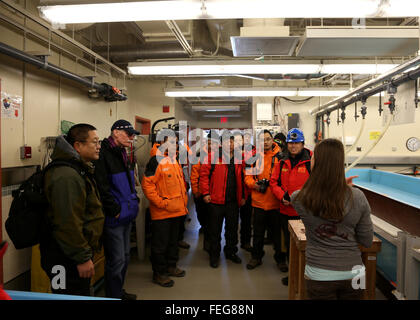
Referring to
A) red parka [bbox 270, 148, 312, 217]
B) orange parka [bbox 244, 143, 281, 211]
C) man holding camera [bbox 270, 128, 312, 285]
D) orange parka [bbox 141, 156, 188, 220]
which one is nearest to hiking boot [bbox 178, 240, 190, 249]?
orange parka [bbox 141, 156, 188, 220]

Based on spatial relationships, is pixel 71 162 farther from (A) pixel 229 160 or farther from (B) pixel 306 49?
(B) pixel 306 49

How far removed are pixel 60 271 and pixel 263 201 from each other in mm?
1986

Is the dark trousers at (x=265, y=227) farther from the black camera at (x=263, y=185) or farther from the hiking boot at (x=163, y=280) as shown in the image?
the hiking boot at (x=163, y=280)

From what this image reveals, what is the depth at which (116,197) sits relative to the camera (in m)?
1.97

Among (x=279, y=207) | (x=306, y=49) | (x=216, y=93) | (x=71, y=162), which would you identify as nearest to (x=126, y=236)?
(x=71, y=162)

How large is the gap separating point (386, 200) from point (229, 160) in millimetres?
1756

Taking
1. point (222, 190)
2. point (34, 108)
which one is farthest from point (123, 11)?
point (222, 190)

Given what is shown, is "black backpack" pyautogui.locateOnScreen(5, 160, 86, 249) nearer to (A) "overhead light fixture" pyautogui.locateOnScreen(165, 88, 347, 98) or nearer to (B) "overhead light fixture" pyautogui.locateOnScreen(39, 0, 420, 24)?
(B) "overhead light fixture" pyautogui.locateOnScreen(39, 0, 420, 24)

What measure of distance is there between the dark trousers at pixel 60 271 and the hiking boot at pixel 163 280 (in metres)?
1.15

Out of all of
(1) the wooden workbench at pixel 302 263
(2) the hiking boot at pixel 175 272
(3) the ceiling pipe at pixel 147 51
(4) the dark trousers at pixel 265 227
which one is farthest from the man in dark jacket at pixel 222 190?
(3) the ceiling pipe at pixel 147 51

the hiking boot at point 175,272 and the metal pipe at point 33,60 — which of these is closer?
the metal pipe at point 33,60

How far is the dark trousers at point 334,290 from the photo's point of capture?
1281mm

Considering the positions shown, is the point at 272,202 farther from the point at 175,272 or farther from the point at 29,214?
the point at 29,214

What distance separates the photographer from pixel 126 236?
2117mm
